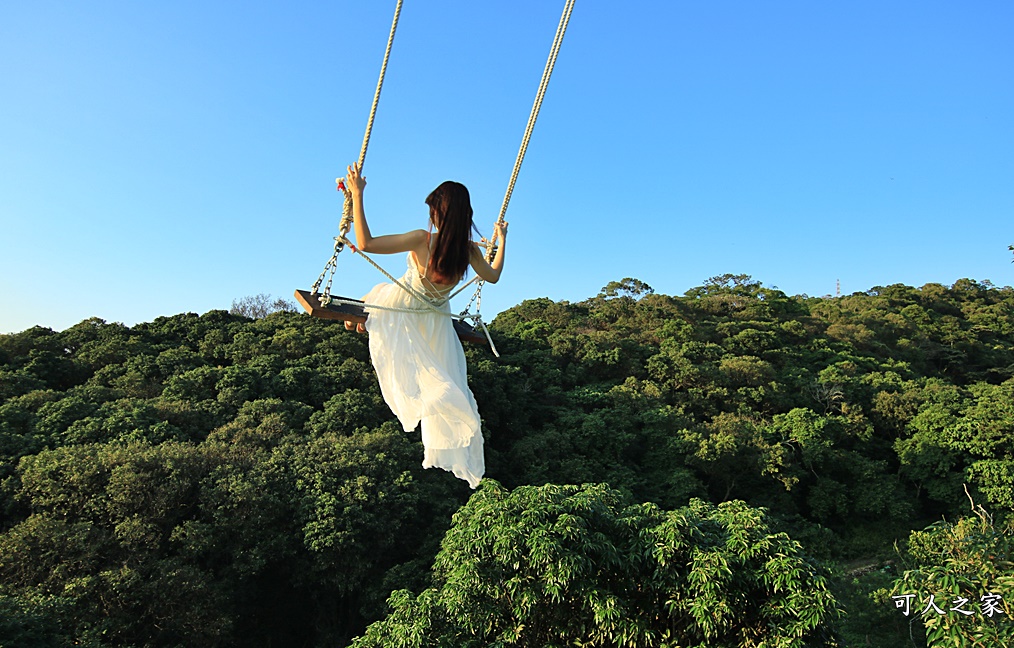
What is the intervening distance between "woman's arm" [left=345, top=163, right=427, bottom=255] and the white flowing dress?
0.17 m

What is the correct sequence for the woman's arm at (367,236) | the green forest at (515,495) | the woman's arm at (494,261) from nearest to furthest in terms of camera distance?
1. the woman's arm at (367,236)
2. the woman's arm at (494,261)
3. the green forest at (515,495)

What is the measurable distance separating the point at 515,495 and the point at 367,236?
17.8ft

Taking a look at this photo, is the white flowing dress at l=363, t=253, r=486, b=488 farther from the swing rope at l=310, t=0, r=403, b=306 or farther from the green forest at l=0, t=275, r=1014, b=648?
the green forest at l=0, t=275, r=1014, b=648

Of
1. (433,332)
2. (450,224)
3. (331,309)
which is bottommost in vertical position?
(433,332)

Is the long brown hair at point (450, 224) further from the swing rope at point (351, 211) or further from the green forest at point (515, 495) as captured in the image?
the green forest at point (515, 495)

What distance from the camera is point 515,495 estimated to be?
7.31 metres

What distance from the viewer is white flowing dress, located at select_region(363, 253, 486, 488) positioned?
8.48ft

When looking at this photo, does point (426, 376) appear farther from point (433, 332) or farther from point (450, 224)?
point (450, 224)

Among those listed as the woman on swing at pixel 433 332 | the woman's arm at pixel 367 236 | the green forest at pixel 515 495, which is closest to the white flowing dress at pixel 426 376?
the woman on swing at pixel 433 332

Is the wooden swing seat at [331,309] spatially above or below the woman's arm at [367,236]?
below

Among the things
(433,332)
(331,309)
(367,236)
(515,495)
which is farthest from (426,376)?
(515,495)

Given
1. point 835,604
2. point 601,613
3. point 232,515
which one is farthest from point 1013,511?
point 232,515

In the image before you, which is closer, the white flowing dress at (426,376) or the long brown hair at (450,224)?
the long brown hair at (450,224)

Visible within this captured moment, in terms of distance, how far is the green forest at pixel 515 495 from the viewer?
6590 millimetres
